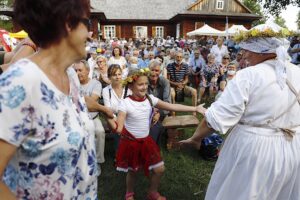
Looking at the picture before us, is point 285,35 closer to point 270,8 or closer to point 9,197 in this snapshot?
point 9,197

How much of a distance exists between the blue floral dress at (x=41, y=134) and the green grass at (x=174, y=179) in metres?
2.70

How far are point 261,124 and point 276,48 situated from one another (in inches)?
25.4

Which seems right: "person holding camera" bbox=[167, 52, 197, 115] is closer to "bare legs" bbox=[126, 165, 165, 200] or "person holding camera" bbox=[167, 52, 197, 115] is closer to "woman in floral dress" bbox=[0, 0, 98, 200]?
"bare legs" bbox=[126, 165, 165, 200]

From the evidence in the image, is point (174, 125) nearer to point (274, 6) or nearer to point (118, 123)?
point (118, 123)

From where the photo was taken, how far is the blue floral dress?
114cm

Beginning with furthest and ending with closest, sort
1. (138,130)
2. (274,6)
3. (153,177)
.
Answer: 1. (274,6)
2. (153,177)
3. (138,130)

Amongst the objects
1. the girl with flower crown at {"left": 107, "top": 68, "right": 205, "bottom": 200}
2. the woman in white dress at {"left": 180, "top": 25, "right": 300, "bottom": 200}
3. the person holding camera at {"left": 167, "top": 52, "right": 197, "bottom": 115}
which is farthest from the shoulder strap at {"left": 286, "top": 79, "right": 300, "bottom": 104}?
the person holding camera at {"left": 167, "top": 52, "right": 197, "bottom": 115}

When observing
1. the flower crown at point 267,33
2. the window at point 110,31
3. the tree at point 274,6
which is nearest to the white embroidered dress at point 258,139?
the flower crown at point 267,33

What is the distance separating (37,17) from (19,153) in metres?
0.60

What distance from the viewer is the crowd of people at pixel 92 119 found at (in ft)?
4.00

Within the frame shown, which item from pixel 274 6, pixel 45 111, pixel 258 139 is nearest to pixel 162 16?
pixel 274 6

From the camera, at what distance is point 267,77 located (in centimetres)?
223

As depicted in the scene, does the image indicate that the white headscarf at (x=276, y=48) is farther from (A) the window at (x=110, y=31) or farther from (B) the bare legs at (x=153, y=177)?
(A) the window at (x=110, y=31)

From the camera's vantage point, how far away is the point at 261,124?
91.4 inches
